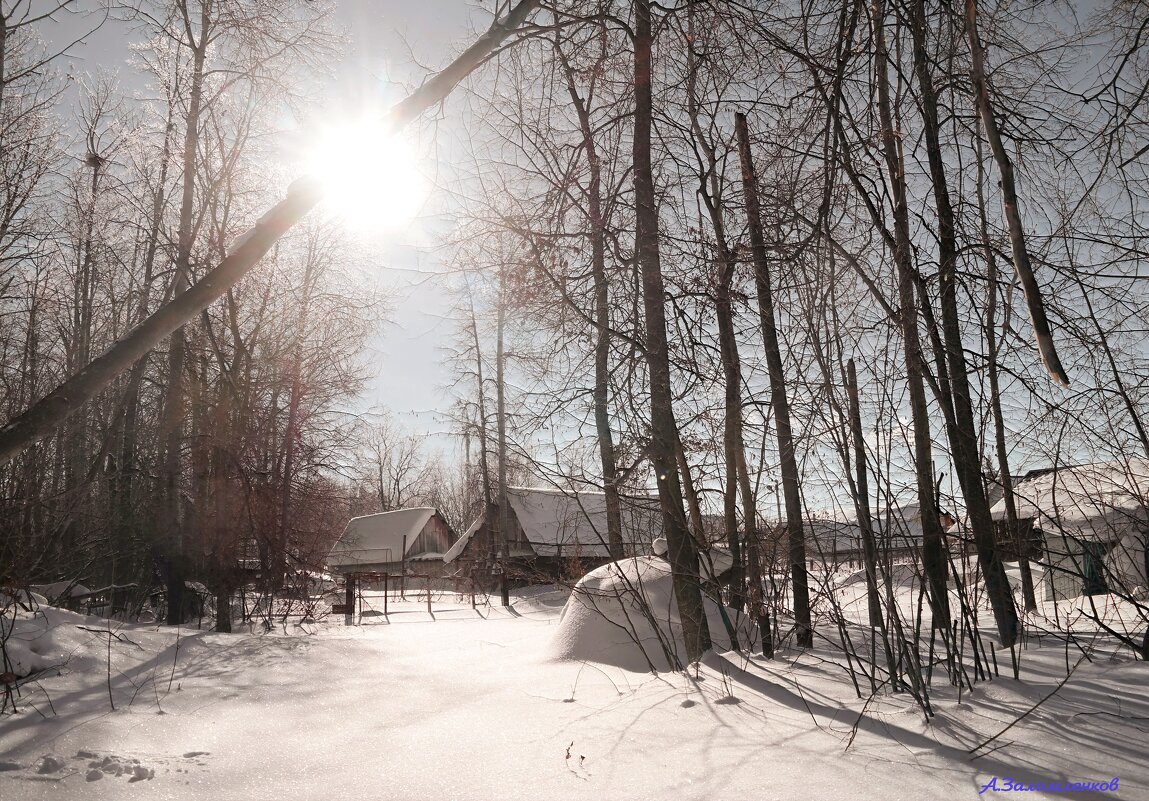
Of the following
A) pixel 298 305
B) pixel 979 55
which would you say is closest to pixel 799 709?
pixel 979 55

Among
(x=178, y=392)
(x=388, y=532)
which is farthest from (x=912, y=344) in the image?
(x=388, y=532)

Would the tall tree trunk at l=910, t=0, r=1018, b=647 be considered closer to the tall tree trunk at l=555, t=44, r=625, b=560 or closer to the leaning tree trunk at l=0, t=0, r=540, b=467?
the tall tree trunk at l=555, t=44, r=625, b=560

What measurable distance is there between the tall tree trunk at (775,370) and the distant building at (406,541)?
2831 centimetres

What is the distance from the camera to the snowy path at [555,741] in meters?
1.92

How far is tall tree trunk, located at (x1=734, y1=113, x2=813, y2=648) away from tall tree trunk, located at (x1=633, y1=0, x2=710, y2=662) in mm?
597

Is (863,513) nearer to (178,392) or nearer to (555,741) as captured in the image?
(555,741)

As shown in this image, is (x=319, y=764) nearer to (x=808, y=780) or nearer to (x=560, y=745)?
(x=560, y=745)

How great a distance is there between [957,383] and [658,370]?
1.85 m

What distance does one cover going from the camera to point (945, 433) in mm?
3475

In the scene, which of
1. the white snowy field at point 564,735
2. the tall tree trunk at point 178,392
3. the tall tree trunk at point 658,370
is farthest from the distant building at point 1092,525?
the tall tree trunk at point 178,392

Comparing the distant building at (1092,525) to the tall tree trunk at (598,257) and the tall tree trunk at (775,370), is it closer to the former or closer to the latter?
the tall tree trunk at (775,370)

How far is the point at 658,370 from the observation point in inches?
169

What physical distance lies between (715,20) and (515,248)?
1862 mm

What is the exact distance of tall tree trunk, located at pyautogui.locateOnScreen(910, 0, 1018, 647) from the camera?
3309mm
